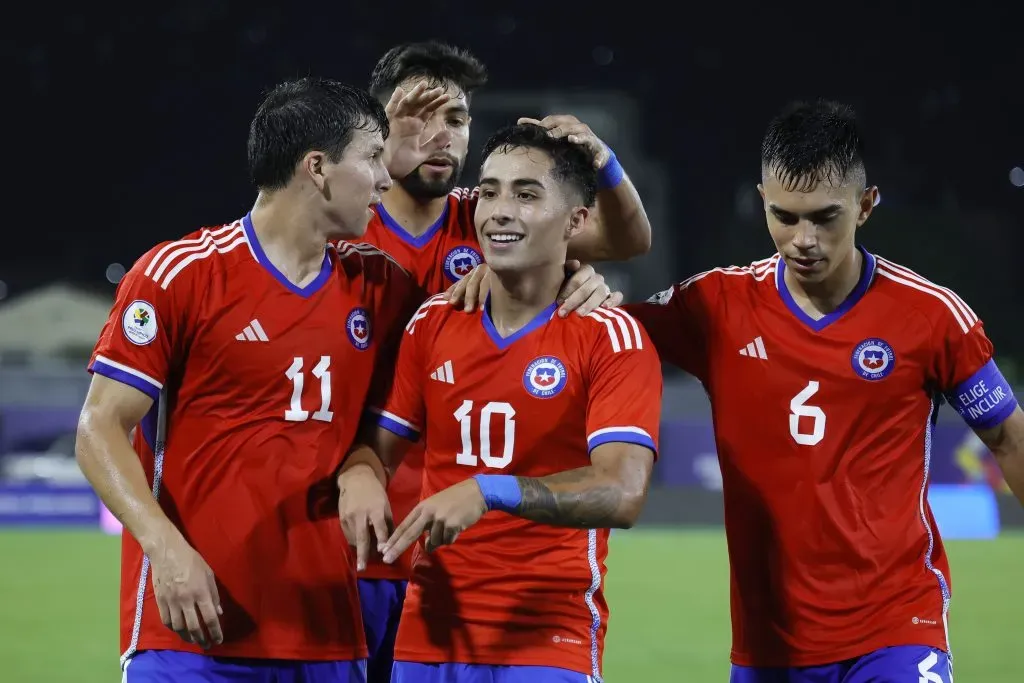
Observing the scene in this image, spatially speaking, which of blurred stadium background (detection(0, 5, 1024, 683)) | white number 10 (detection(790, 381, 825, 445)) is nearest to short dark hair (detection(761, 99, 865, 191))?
white number 10 (detection(790, 381, 825, 445))

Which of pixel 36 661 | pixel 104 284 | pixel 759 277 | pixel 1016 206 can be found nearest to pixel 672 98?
pixel 1016 206

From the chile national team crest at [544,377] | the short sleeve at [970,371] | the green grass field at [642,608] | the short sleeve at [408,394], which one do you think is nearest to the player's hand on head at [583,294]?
the chile national team crest at [544,377]

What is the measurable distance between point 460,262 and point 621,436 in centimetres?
131

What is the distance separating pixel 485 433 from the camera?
354cm

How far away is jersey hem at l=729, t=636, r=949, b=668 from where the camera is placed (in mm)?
3789

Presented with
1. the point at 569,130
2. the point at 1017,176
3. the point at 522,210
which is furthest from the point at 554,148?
the point at 1017,176

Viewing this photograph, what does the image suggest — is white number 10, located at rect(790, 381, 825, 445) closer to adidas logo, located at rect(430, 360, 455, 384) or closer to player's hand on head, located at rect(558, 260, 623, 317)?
player's hand on head, located at rect(558, 260, 623, 317)

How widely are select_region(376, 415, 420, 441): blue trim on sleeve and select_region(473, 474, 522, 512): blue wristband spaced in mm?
617

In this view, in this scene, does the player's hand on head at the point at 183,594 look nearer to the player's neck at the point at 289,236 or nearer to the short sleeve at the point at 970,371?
the player's neck at the point at 289,236

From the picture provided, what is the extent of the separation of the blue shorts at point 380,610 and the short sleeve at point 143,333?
117 cm

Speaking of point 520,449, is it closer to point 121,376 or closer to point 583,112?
point 121,376

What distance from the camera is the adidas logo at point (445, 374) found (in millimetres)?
3621

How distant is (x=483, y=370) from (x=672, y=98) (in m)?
24.6

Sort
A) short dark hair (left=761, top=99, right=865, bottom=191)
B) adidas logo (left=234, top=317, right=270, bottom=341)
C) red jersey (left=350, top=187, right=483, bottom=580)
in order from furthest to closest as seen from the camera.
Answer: red jersey (left=350, top=187, right=483, bottom=580) → short dark hair (left=761, top=99, right=865, bottom=191) → adidas logo (left=234, top=317, right=270, bottom=341)
